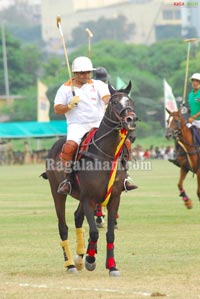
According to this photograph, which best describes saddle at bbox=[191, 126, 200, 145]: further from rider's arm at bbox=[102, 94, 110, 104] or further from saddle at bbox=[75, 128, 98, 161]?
saddle at bbox=[75, 128, 98, 161]

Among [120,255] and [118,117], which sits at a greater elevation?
[118,117]

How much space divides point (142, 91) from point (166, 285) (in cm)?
9838

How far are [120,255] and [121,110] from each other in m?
2.72

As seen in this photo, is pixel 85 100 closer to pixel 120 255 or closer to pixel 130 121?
pixel 130 121

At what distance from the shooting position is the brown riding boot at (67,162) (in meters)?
14.7

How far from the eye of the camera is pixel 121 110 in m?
13.7

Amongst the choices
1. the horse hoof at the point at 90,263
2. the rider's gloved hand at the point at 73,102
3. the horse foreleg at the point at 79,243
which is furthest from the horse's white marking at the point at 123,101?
the horse hoof at the point at 90,263

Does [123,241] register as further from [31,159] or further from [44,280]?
[31,159]

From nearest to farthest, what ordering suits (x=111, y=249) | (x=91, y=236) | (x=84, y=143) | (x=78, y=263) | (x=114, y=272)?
(x=114, y=272) < (x=111, y=249) < (x=91, y=236) < (x=78, y=263) < (x=84, y=143)

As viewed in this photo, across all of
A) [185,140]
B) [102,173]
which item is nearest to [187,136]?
[185,140]

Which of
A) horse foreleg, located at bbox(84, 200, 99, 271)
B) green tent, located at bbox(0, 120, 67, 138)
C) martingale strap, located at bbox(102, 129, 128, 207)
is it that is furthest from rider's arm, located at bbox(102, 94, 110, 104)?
green tent, located at bbox(0, 120, 67, 138)

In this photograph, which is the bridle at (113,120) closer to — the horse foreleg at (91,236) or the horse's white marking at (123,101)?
Result: the horse's white marking at (123,101)

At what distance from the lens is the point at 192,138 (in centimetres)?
2308

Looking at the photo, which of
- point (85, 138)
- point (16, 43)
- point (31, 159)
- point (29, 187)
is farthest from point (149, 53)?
point (85, 138)
